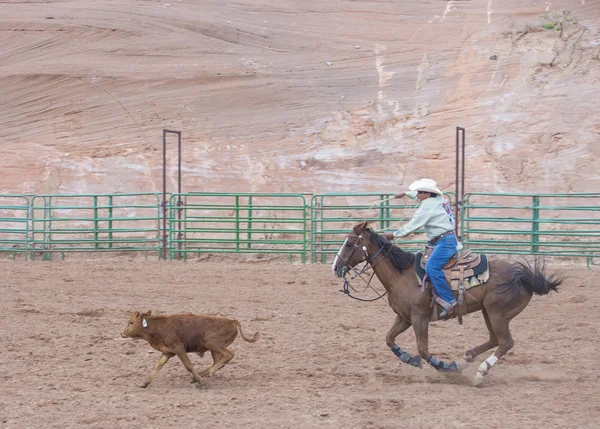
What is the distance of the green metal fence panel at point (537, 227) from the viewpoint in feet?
50.3

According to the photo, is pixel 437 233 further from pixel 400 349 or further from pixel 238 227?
pixel 238 227

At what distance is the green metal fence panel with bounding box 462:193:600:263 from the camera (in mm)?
15320

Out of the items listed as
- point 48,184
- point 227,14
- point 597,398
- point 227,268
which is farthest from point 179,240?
point 227,14

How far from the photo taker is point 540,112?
2211 cm

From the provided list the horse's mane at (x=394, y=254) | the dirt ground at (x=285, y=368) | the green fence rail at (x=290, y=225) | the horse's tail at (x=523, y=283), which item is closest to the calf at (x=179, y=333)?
the dirt ground at (x=285, y=368)

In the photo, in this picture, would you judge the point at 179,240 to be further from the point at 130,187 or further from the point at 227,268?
the point at 130,187

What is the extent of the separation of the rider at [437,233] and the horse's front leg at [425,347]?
225mm

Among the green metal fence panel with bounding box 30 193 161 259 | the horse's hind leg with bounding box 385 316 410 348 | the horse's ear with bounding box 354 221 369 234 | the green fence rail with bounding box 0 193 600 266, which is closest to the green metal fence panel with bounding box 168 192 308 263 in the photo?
the green fence rail with bounding box 0 193 600 266

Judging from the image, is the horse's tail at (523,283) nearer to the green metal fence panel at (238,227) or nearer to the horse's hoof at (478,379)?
the horse's hoof at (478,379)

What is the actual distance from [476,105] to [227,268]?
426 inches

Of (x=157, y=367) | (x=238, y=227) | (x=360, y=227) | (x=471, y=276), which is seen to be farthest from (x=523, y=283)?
(x=238, y=227)

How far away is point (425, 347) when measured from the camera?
24.5ft

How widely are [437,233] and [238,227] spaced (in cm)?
1039

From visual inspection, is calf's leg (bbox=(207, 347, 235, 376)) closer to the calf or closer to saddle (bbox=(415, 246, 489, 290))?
the calf
